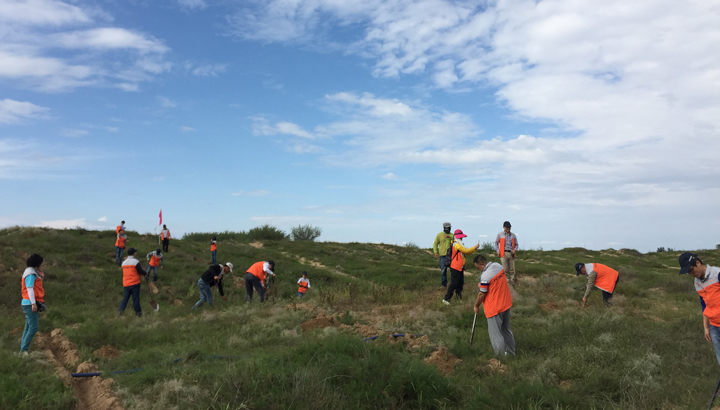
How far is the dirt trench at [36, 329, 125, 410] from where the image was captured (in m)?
5.77

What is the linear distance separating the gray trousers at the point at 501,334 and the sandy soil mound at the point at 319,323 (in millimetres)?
3673

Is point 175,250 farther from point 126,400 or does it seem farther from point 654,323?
point 654,323

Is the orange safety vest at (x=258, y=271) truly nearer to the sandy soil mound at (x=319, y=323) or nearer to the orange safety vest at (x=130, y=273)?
the orange safety vest at (x=130, y=273)

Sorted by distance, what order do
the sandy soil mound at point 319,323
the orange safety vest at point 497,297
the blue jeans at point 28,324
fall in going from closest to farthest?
the orange safety vest at point 497,297
the blue jeans at point 28,324
the sandy soil mound at point 319,323

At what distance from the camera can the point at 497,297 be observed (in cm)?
732

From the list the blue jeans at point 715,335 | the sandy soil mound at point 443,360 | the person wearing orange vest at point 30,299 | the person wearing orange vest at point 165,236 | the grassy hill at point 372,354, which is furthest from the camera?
the person wearing orange vest at point 165,236

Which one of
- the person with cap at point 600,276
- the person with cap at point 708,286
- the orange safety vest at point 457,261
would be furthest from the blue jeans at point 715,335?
the orange safety vest at point 457,261

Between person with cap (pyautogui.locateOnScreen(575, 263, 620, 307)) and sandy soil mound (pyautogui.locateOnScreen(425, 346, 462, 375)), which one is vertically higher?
person with cap (pyautogui.locateOnScreen(575, 263, 620, 307))

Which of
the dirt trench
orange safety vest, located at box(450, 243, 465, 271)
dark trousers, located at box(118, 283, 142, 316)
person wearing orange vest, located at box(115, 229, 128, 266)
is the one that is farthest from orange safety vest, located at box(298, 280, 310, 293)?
person wearing orange vest, located at box(115, 229, 128, 266)

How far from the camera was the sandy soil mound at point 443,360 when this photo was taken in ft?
22.5

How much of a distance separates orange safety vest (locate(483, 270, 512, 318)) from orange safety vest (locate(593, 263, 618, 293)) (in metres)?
4.42

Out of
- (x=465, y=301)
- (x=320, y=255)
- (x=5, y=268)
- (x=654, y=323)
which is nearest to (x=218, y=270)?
(x=465, y=301)

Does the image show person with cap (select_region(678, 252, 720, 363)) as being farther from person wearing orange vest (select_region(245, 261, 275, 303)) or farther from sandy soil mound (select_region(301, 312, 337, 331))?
person wearing orange vest (select_region(245, 261, 275, 303))

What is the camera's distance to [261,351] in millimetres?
7801
